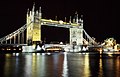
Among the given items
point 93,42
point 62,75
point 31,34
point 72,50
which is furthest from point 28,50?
point 62,75

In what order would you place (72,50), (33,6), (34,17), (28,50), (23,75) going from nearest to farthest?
(23,75) < (28,50) < (34,17) < (33,6) < (72,50)

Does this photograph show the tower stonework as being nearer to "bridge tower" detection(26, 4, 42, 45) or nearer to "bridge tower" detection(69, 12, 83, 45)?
"bridge tower" detection(69, 12, 83, 45)

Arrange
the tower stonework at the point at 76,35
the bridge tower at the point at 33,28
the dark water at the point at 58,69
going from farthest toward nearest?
the tower stonework at the point at 76,35, the bridge tower at the point at 33,28, the dark water at the point at 58,69

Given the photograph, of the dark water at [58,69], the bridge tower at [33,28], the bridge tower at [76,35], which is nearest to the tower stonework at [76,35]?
the bridge tower at [76,35]

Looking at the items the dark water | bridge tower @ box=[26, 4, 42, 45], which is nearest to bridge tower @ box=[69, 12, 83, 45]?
bridge tower @ box=[26, 4, 42, 45]

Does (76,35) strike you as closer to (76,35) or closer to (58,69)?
(76,35)

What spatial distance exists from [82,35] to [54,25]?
60.7ft

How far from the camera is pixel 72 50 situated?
11300 cm

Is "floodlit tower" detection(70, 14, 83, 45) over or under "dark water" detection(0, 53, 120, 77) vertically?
over

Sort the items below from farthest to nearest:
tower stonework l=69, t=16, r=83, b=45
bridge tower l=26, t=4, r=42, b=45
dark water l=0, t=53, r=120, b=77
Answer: tower stonework l=69, t=16, r=83, b=45 → bridge tower l=26, t=4, r=42, b=45 → dark water l=0, t=53, r=120, b=77

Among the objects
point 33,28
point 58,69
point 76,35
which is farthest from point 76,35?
point 58,69

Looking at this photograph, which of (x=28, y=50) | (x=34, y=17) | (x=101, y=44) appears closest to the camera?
(x=28, y=50)

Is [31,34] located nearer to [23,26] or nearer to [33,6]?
[23,26]

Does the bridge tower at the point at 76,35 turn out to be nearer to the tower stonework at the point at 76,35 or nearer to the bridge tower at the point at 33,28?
the tower stonework at the point at 76,35
